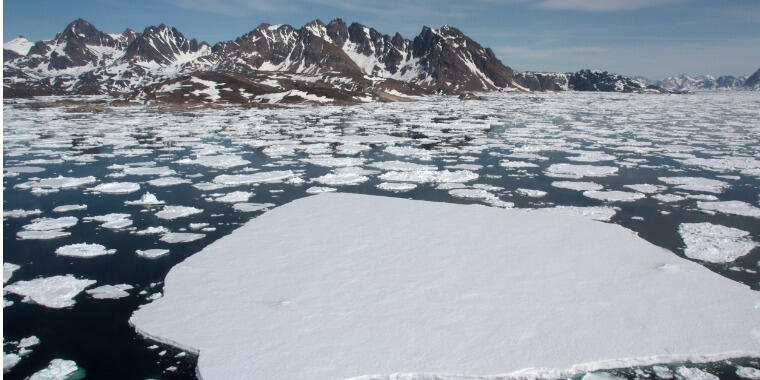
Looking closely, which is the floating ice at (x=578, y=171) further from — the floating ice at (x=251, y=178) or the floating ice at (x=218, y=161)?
the floating ice at (x=218, y=161)

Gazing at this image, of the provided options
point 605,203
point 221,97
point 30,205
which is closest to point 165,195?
point 30,205

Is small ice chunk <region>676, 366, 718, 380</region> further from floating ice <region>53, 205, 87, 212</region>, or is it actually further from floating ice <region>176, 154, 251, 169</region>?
floating ice <region>176, 154, 251, 169</region>

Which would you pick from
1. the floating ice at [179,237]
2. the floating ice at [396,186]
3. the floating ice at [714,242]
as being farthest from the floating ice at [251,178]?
the floating ice at [714,242]

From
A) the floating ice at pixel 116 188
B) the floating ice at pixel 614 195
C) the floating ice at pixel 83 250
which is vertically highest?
the floating ice at pixel 614 195

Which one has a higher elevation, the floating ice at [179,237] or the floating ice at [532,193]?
the floating ice at [532,193]

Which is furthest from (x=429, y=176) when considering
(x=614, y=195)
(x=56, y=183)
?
(x=56, y=183)

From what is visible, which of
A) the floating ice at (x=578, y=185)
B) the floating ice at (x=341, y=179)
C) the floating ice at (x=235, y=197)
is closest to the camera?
the floating ice at (x=235, y=197)

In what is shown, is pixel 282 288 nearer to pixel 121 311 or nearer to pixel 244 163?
pixel 121 311

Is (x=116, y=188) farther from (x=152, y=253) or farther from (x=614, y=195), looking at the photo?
(x=614, y=195)
